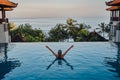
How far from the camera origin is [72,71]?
34.7ft

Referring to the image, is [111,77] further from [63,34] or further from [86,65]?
[63,34]

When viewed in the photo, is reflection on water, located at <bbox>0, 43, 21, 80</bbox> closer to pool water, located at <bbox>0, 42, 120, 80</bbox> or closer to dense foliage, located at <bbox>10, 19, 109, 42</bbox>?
pool water, located at <bbox>0, 42, 120, 80</bbox>

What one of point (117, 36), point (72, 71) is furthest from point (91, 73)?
point (117, 36)

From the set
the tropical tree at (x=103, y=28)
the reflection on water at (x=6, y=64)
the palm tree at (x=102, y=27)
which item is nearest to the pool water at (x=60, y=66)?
the reflection on water at (x=6, y=64)

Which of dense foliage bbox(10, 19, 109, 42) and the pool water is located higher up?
dense foliage bbox(10, 19, 109, 42)

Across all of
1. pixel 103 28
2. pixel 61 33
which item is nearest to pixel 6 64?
pixel 61 33

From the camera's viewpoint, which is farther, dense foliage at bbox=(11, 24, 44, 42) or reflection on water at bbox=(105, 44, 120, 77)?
dense foliage at bbox=(11, 24, 44, 42)

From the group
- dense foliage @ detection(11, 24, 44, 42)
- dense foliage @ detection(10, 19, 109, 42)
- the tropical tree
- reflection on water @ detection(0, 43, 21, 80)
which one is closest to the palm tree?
the tropical tree

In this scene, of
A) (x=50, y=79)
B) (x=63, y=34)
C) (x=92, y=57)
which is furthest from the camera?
(x=63, y=34)

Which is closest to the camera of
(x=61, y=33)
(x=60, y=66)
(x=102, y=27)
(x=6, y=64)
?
(x=60, y=66)

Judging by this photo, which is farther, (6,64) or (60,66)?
(6,64)

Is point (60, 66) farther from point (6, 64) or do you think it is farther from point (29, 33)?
point (29, 33)

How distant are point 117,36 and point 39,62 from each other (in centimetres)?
863

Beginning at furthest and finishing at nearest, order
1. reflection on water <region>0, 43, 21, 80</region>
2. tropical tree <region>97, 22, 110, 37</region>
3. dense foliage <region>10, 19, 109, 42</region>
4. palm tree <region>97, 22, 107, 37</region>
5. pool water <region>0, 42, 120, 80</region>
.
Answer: palm tree <region>97, 22, 107, 37</region>, tropical tree <region>97, 22, 110, 37</region>, dense foliage <region>10, 19, 109, 42</region>, reflection on water <region>0, 43, 21, 80</region>, pool water <region>0, 42, 120, 80</region>
